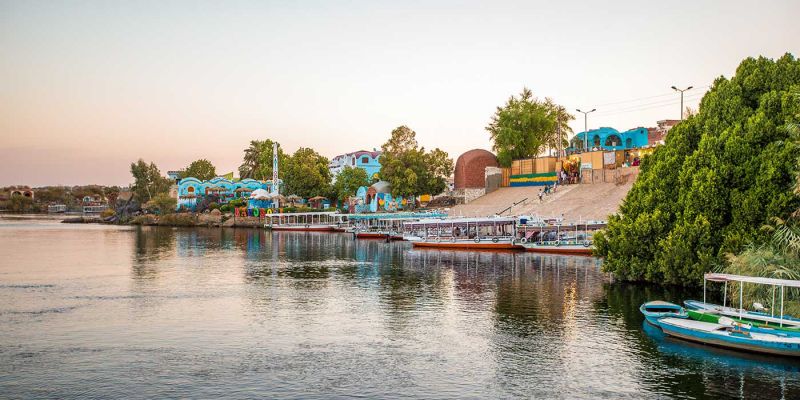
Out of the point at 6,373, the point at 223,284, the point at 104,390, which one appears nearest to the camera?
the point at 104,390

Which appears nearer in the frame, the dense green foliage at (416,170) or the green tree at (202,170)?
the dense green foliage at (416,170)

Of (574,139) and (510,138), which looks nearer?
(510,138)

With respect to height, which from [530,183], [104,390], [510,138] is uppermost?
[510,138]

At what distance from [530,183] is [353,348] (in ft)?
225

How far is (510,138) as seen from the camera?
9431 cm

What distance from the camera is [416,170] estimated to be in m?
98.8

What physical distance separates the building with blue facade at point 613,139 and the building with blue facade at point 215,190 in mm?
65722

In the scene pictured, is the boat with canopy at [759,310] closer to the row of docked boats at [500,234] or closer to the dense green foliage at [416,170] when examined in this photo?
the row of docked boats at [500,234]

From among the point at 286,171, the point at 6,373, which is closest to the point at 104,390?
the point at 6,373

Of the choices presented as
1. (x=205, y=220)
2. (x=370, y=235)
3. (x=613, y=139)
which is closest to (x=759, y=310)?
(x=370, y=235)

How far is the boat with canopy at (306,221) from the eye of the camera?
103000mm

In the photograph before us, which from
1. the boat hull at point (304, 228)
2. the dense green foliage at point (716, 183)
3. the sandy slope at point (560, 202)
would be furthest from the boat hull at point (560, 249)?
the boat hull at point (304, 228)

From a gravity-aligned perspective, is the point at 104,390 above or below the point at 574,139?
below

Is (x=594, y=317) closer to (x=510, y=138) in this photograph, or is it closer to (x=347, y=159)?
(x=510, y=138)
